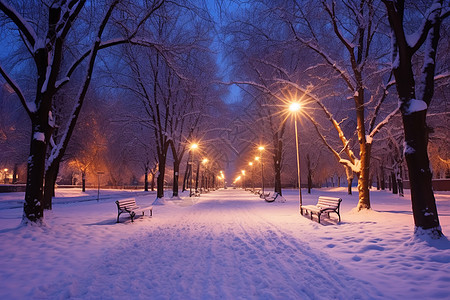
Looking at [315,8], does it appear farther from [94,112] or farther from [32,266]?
[94,112]

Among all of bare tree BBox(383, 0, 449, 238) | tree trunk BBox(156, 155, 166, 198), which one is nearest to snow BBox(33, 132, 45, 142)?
bare tree BBox(383, 0, 449, 238)

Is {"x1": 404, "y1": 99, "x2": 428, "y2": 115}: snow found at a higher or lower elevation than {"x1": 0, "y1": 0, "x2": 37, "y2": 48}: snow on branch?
lower

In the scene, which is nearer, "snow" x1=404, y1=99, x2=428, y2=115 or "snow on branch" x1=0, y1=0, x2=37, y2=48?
"snow" x1=404, y1=99, x2=428, y2=115

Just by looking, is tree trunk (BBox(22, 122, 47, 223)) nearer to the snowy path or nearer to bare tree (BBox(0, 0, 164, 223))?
bare tree (BBox(0, 0, 164, 223))

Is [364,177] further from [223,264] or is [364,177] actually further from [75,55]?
[75,55]

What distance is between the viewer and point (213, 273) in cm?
498

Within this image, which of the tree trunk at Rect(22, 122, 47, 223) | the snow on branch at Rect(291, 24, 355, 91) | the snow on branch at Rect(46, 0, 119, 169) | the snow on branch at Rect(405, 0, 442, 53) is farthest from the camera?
the snow on branch at Rect(291, 24, 355, 91)

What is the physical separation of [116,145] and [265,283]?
3412 cm

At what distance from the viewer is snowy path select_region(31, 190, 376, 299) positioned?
4.09 meters

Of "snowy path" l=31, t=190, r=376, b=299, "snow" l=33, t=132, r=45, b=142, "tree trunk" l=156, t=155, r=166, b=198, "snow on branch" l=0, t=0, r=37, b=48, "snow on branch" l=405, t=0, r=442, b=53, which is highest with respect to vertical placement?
"snow on branch" l=0, t=0, r=37, b=48

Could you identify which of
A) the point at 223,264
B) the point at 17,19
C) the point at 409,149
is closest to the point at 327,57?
the point at 409,149

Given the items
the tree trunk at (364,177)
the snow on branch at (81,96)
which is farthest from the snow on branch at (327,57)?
the snow on branch at (81,96)

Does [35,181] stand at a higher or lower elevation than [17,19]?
lower

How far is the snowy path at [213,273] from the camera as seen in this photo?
4094mm
